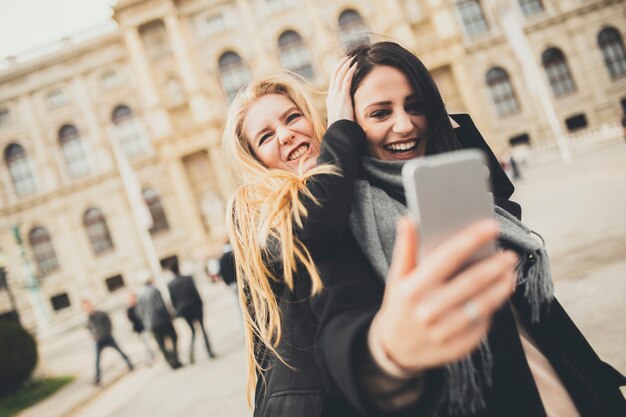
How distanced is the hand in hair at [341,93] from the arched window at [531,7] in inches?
1140

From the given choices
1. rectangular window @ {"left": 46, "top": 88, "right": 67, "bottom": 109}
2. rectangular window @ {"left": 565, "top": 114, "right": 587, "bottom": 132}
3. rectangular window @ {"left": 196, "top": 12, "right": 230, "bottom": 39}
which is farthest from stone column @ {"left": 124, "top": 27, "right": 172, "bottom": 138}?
rectangular window @ {"left": 565, "top": 114, "right": 587, "bottom": 132}

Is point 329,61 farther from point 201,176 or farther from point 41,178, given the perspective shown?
point 41,178

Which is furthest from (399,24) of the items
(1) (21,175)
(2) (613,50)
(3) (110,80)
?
(1) (21,175)

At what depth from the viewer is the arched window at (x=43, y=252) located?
22.8m

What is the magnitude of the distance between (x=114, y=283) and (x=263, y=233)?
24.9 m

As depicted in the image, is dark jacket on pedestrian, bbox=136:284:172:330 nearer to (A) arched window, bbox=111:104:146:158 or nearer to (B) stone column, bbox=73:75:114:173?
(A) arched window, bbox=111:104:146:158

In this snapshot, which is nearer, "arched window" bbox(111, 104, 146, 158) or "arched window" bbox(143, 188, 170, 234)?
"arched window" bbox(143, 188, 170, 234)

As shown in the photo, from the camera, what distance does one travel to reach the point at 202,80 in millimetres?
21281

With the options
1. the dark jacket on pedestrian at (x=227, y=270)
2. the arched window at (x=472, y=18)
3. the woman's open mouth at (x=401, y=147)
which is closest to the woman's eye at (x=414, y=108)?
the woman's open mouth at (x=401, y=147)

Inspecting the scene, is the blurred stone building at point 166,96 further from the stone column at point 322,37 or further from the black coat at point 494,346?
the black coat at point 494,346

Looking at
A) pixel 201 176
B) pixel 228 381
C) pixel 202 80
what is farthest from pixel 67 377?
pixel 202 80

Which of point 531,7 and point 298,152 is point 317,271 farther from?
point 531,7

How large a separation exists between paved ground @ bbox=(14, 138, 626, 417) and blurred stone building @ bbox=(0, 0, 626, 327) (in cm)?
1239

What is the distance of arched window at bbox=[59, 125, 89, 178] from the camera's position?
2323cm
